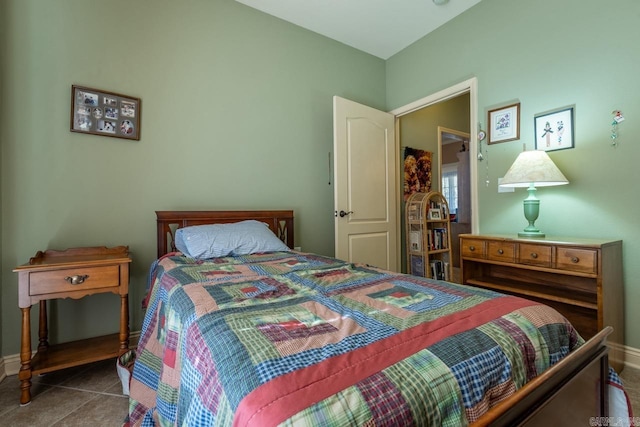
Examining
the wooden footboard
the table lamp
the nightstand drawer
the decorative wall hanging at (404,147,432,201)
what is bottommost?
the wooden footboard

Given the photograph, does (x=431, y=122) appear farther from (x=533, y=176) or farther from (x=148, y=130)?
(x=148, y=130)

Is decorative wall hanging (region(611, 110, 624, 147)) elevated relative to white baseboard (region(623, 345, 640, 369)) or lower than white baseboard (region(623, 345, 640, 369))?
elevated

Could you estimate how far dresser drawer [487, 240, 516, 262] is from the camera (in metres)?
2.07

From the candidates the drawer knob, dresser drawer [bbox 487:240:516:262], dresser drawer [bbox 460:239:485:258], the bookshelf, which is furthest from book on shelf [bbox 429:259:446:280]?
the drawer knob

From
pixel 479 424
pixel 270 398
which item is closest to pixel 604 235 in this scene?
pixel 479 424

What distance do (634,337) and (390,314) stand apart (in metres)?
2.06

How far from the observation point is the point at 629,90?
1.90 metres

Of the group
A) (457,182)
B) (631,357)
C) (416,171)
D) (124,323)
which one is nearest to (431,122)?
(416,171)

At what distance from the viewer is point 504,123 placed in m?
2.48

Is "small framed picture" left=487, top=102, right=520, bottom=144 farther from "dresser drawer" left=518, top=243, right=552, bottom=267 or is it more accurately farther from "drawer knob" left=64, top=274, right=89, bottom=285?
"drawer knob" left=64, top=274, right=89, bottom=285

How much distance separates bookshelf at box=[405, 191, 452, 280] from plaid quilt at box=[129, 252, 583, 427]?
2073mm

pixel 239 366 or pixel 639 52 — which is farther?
pixel 639 52

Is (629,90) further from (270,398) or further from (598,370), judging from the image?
(270,398)

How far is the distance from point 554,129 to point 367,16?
73.8 inches
